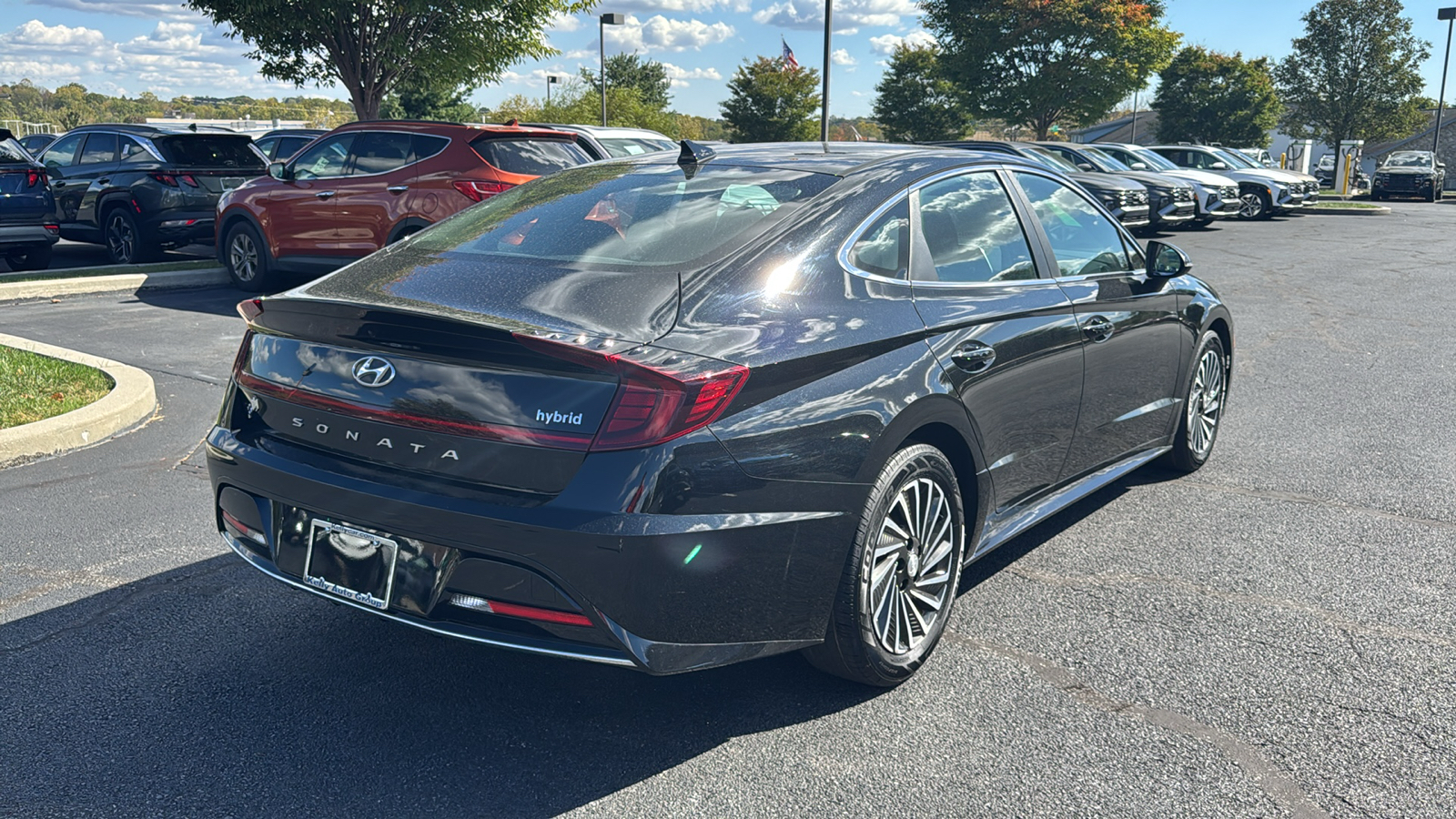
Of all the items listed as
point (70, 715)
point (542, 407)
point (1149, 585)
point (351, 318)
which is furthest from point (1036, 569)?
point (70, 715)

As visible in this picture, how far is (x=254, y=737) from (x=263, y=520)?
23.3 inches

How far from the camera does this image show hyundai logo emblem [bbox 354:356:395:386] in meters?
2.95

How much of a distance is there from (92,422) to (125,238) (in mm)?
8953

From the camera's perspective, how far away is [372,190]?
10.4 metres

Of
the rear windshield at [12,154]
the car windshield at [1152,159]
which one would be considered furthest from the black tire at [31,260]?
the car windshield at [1152,159]

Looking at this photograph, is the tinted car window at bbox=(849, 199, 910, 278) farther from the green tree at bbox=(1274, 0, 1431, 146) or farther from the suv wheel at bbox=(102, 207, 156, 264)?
the green tree at bbox=(1274, 0, 1431, 146)

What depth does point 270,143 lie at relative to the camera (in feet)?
54.9

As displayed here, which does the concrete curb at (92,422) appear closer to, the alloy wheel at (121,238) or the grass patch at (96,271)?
the grass patch at (96,271)

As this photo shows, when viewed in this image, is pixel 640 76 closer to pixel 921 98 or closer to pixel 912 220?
pixel 921 98

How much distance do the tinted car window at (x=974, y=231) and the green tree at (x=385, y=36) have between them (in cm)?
1436

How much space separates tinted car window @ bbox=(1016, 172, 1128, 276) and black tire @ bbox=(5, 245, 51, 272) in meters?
12.5

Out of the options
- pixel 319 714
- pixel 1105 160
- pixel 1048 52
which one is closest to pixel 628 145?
pixel 319 714

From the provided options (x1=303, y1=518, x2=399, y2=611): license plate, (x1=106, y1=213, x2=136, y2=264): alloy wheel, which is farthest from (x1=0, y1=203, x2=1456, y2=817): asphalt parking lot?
(x1=106, y1=213, x2=136, y2=264): alloy wheel

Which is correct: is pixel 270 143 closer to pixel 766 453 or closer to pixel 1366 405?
pixel 1366 405
